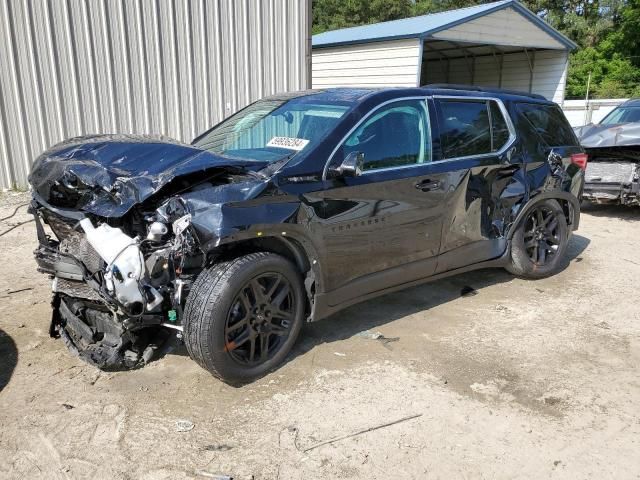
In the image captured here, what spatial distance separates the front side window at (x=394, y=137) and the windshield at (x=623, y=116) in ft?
22.2

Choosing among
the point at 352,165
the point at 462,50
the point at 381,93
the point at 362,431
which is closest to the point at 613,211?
the point at 381,93

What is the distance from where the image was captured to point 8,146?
8359 mm

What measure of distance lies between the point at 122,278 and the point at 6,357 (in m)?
1.36

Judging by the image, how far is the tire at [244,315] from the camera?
3.19 metres

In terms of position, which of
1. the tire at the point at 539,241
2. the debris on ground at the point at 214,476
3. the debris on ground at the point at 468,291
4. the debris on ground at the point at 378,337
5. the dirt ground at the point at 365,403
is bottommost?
the debris on ground at the point at 468,291

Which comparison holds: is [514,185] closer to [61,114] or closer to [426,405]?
[426,405]

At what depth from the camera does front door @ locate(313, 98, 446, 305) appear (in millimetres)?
3709

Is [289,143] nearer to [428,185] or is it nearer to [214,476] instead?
[428,185]

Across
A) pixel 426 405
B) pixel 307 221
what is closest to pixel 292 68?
pixel 307 221

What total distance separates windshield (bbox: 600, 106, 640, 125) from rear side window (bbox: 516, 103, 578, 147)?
177 inches

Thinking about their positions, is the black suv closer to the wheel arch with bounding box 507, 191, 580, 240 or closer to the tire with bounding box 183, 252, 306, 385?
the tire with bounding box 183, 252, 306, 385

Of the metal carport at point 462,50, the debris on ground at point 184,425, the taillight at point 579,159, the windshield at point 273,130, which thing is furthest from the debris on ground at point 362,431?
the metal carport at point 462,50

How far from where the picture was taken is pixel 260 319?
347cm

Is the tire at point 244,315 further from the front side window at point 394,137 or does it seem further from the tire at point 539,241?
the tire at point 539,241
